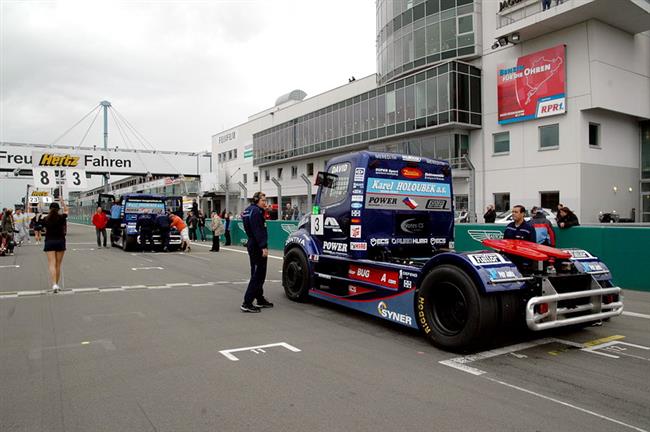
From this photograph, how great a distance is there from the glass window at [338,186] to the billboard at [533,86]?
73.8 feet

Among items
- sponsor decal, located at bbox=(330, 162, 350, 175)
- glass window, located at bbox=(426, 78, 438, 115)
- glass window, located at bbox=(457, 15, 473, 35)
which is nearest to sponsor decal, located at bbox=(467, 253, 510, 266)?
sponsor decal, located at bbox=(330, 162, 350, 175)

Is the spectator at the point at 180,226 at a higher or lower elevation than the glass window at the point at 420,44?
lower

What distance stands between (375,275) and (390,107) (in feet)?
98.2

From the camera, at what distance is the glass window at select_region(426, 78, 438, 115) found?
30.7 metres

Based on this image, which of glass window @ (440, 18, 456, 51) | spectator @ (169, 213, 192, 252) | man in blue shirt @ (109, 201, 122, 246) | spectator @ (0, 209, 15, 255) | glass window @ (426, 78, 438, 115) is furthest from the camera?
glass window @ (426, 78, 438, 115)

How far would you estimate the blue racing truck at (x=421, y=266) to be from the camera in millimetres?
5156

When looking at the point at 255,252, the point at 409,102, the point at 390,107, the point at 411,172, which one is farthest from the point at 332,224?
the point at 390,107

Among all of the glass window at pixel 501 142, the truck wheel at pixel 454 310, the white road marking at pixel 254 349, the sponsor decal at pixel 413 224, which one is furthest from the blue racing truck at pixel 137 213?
the glass window at pixel 501 142

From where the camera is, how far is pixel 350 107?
39.9 meters

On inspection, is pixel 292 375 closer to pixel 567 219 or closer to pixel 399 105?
pixel 567 219

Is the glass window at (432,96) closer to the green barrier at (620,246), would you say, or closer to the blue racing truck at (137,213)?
the blue racing truck at (137,213)

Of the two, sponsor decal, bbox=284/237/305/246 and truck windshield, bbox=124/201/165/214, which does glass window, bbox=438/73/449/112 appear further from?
sponsor decal, bbox=284/237/305/246

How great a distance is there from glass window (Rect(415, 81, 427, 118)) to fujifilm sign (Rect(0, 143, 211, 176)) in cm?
2628

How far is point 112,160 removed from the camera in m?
44.7
